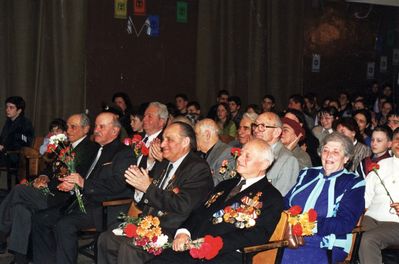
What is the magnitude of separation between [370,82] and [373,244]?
9.48 m

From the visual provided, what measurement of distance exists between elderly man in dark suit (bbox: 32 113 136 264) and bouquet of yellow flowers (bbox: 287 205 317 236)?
6.39 ft

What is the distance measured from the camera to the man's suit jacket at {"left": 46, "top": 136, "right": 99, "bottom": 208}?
5.99 metres

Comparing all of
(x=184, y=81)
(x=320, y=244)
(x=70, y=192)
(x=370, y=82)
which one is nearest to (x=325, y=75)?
(x=370, y=82)

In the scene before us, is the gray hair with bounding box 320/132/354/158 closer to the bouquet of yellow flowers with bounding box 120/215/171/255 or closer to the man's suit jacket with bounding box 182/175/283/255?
the man's suit jacket with bounding box 182/175/283/255

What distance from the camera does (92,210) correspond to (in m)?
5.55

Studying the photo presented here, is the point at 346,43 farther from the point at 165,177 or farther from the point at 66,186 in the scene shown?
the point at 165,177

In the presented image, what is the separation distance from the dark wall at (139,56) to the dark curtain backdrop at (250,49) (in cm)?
25

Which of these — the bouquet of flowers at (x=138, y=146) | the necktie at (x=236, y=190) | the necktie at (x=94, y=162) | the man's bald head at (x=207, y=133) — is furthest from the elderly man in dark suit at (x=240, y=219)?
the necktie at (x=94, y=162)

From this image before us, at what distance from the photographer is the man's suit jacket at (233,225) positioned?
4.13 m

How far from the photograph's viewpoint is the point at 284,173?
509 centimetres

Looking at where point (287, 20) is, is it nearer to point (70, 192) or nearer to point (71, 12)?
point (71, 12)

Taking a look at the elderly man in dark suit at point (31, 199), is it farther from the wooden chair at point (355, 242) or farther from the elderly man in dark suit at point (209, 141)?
the wooden chair at point (355, 242)

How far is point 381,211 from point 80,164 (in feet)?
8.61

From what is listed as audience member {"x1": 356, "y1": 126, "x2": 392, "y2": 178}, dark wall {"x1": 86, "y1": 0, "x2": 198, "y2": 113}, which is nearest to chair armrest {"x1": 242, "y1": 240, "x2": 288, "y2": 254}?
audience member {"x1": 356, "y1": 126, "x2": 392, "y2": 178}
